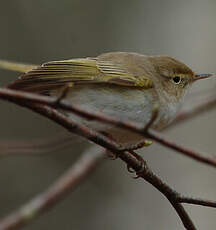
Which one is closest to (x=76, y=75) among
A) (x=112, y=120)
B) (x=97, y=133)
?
(x=97, y=133)

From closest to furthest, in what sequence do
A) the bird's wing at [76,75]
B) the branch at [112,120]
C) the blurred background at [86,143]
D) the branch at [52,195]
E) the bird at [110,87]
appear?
the branch at [112,120], the bird's wing at [76,75], the bird at [110,87], the branch at [52,195], the blurred background at [86,143]

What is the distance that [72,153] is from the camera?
6328 mm

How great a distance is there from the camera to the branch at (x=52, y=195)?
11.4ft

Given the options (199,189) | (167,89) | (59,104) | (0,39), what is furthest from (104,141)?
(0,39)

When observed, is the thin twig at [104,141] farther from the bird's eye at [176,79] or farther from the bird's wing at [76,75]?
the bird's eye at [176,79]

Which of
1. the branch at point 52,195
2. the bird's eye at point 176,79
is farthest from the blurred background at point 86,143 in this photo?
the bird's eye at point 176,79

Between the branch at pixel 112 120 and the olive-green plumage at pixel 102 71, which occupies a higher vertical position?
the olive-green plumage at pixel 102 71

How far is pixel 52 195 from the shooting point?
3.67 metres

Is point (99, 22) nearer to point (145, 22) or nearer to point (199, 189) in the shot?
point (145, 22)

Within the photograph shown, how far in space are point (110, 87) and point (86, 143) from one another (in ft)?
11.8

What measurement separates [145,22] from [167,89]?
169 inches

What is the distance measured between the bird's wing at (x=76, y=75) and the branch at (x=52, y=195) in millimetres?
1103

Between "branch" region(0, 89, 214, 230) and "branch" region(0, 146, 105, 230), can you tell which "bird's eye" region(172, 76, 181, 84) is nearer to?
"branch" region(0, 146, 105, 230)

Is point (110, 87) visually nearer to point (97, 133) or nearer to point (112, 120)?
point (97, 133)
